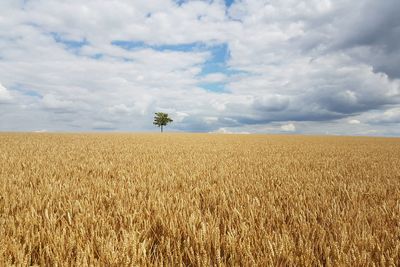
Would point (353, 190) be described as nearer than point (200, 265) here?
No

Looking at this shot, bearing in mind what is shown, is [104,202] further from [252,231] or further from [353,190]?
[353,190]

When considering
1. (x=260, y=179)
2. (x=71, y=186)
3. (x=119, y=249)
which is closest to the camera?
(x=119, y=249)

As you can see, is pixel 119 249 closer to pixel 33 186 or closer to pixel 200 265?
pixel 200 265

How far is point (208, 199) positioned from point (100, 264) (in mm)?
2369

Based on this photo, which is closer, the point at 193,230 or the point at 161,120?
the point at 193,230

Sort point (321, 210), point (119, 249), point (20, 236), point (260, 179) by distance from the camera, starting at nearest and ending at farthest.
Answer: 1. point (119, 249)
2. point (20, 236)
3. point (321, 210)
4. point (260, 179)

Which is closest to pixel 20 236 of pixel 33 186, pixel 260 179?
pixel 33 186

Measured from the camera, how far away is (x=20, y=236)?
8.79 ft

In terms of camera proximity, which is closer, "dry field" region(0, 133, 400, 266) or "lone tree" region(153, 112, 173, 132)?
"dry field" region(0, 133, 400, 266)

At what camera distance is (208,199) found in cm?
430

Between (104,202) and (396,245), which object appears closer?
(396,245)

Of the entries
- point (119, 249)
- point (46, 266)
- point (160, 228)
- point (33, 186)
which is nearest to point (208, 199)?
point (160, 228)

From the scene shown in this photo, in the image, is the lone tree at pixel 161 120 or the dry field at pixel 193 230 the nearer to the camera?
the dry field at pixel 193 230

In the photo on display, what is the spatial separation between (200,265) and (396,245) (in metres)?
1.66
